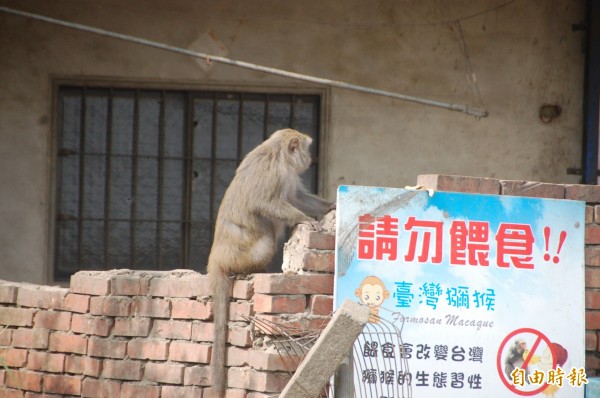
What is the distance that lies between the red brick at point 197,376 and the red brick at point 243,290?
39cm

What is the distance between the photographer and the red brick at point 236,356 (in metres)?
5.19

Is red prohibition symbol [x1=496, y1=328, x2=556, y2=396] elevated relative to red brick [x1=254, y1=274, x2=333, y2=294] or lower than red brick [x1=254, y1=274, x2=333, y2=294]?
lower

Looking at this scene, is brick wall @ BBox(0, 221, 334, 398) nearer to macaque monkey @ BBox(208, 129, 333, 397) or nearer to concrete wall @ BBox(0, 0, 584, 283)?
macaque monkey @ BBox(208, 129, 333, 397)

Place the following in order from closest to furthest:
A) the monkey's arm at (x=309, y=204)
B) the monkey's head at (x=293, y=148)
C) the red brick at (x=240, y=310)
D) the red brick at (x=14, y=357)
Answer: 1. the red brick at (x=240, y=310)
2. the red brick at (x=14, y=357)
3. the monkey's head at (x=293, y=148)
4. the monkey's arm at (x=309, y=204)

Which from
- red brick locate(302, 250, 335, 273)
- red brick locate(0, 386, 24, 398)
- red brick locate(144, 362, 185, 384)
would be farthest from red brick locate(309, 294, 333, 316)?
red brick locate(0, 386, 24, 398)

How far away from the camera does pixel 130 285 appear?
223 inches

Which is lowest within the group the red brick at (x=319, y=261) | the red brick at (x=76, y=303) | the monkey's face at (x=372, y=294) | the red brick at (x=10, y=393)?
the red brick at (x=10, y=393)

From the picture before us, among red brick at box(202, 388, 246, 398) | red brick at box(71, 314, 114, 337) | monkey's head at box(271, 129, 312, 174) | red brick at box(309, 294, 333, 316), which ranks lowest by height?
red brick at box(202, 388, 246, 398)

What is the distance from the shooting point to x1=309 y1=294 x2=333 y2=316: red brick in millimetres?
5004

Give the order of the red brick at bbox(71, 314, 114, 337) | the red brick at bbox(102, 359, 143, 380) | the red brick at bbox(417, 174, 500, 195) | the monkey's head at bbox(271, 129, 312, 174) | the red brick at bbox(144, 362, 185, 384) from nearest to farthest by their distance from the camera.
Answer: the red brick at bbox(417, 174, 500, 195) → the red brick at bbox(144, 362, 185, 384) → the red brick at bbox(102, 359, 143, 380) → the red brick at bbox(71, 314, 114, 337) → the monkey's head at bbox(271, 129, 312, 174)

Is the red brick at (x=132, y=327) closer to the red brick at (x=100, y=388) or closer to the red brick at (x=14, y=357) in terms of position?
the red brick at (x=100, y=388)

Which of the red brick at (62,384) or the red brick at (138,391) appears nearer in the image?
the red brick at (138,391)

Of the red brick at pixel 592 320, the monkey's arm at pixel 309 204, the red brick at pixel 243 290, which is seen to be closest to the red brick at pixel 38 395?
the red brick at pixel 243 290

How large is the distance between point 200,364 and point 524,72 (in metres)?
3.99
